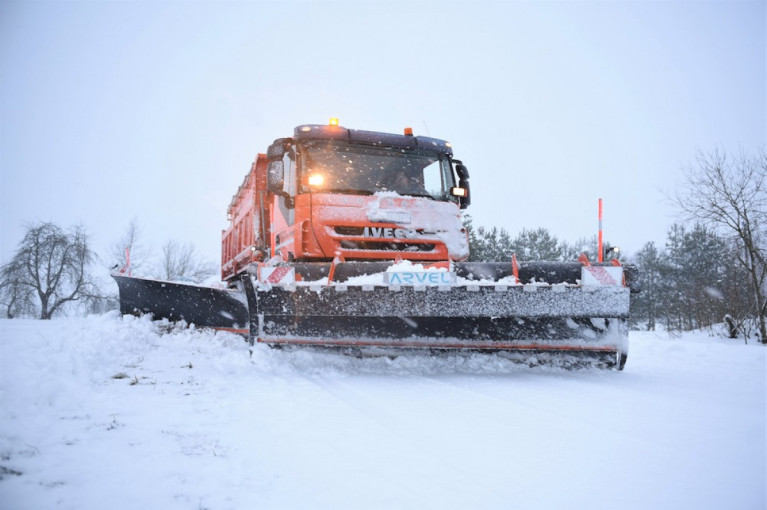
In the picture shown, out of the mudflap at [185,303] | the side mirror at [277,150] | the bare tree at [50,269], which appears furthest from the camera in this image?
the bare tree at [50,269]

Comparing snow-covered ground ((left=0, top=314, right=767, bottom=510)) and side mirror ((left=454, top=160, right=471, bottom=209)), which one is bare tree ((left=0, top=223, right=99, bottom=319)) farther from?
side mirror ((left=454, top=160, right=471, bottom=209))

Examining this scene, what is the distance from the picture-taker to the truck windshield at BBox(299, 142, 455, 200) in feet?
17.6

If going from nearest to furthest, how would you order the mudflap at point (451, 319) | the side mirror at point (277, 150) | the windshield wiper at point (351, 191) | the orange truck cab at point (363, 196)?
1. the mudflap at point (451, 319)
2. the orange truck cab at point (363, 196)
3. the windshield wiper at point (351, 191)
4. the side mirror at point (277, 150)

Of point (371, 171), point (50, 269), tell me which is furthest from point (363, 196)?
point (50, 269)

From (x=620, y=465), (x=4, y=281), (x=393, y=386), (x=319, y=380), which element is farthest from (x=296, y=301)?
(x=4, y=281)

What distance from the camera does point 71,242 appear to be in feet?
69.3

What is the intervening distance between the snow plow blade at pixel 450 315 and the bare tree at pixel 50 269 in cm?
2033

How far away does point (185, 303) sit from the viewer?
264 inches

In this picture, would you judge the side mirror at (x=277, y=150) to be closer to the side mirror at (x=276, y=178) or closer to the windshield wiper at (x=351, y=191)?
the side mirror at (x=276, y=178)

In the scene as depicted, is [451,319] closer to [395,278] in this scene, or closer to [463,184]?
[395,278]

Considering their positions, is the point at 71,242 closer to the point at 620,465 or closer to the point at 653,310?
the point at 620,465

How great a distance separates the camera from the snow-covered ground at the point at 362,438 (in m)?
1.61

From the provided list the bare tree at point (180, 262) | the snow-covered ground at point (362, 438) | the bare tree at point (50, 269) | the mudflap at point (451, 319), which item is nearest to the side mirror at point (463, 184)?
the mudflap at point (451, 319)

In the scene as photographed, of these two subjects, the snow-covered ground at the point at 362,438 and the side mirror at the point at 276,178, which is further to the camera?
the side mirror at the point at 276,178
